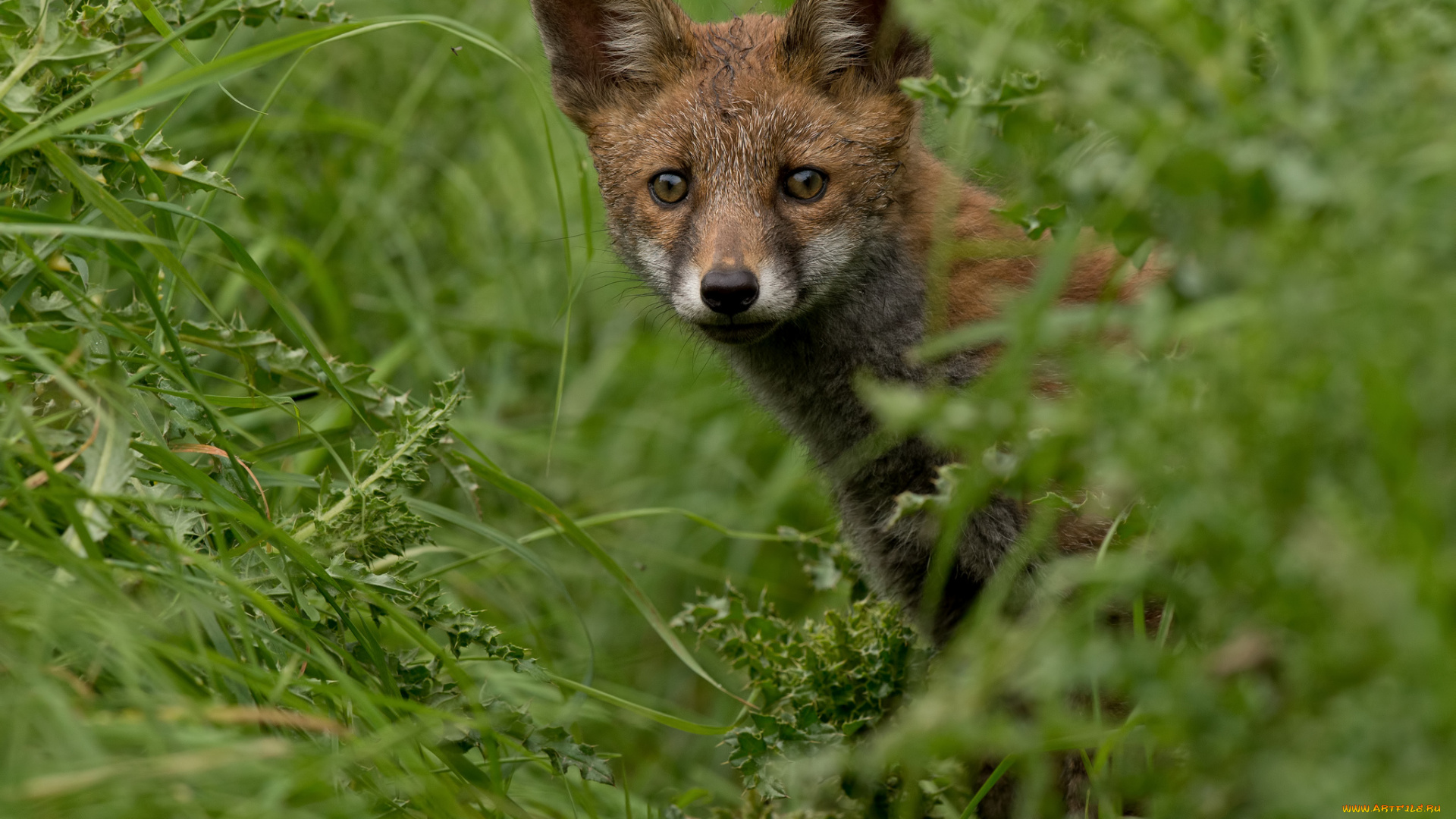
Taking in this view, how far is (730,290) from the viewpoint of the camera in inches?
136

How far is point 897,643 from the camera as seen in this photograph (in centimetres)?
366

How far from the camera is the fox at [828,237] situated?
360 centimetres

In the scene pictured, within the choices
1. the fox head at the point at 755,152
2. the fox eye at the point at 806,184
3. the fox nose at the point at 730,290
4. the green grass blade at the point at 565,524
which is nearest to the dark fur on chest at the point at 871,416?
the fox head at the point at 755,152

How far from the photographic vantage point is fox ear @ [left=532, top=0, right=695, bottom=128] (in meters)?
4.08

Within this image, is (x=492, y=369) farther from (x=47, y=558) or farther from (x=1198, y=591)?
(x=1198, y=591)

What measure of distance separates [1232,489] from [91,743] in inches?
66.9

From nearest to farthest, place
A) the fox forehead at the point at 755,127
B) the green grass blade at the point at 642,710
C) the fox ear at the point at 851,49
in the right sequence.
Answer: the green grass blade at the point at 642,710
the fox forehead at the point at 755,127
the fox ear at the point at 851,49

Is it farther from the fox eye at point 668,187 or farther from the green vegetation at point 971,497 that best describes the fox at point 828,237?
the green vegetation at point 971,497

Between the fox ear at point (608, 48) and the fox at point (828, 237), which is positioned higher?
the fox ear at point (608, 48)

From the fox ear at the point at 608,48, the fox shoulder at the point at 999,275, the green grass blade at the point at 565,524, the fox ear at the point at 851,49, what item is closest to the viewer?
the green grass blade at the point at 565,524

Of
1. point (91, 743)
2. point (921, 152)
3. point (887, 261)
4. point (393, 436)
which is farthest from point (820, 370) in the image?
point (91, 743)

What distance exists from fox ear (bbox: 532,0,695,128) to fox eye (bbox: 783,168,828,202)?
660mm

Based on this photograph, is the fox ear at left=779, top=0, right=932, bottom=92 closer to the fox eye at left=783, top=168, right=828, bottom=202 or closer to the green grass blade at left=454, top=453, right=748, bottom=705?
the fox eye at left=783, top=168, right=828, bottom=202

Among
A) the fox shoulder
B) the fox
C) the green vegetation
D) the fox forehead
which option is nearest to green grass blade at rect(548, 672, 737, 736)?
the green vegetation
